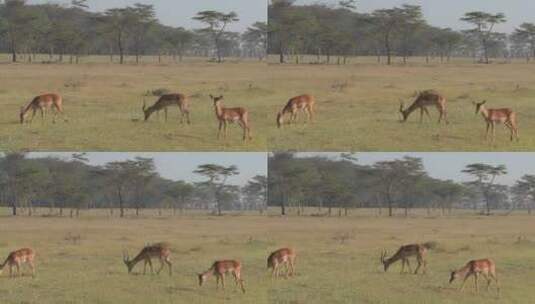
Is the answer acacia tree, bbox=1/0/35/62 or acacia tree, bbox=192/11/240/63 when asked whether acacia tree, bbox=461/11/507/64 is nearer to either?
acacia tree, bbox=192/11/240/63

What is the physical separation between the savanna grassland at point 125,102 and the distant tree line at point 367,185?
99 cm

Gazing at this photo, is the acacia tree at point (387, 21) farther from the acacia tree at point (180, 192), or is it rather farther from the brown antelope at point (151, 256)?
the brown antelope at point (151, 256)

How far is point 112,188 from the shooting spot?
1725 centimetres

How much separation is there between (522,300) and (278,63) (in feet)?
20.7

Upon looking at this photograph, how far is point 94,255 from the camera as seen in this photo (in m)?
15.9

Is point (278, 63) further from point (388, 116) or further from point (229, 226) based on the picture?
point (229, 226)

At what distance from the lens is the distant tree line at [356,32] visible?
50.3 feet

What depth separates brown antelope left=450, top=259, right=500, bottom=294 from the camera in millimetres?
13531

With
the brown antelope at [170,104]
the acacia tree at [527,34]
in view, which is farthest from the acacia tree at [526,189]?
the brown antelope at [170,104]

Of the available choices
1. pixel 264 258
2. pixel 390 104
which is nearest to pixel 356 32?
pixel 390 104

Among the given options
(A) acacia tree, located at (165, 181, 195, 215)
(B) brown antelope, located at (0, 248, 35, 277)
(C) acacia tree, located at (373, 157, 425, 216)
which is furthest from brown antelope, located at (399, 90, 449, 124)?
(B) brown antelope, located at (0, 248, 35, 277)

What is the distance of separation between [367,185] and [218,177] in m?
2.90

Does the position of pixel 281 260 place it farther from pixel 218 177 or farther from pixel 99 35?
pixel 99 35

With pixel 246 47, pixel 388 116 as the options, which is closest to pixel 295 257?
pixel 388 116
